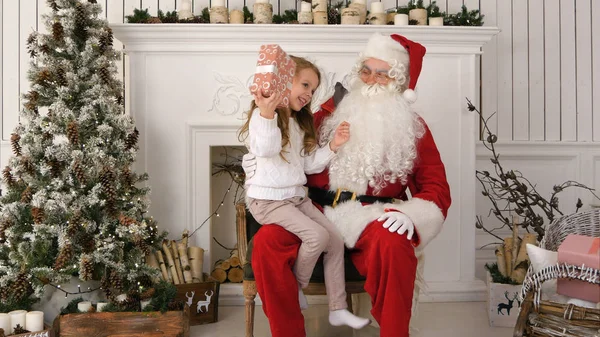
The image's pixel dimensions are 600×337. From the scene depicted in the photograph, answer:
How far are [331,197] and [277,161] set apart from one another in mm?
389

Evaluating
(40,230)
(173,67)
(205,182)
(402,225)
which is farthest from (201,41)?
(402,225)

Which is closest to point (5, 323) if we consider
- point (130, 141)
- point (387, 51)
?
point (130, 141)

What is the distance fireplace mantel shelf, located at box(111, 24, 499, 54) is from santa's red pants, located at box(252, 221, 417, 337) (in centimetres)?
150

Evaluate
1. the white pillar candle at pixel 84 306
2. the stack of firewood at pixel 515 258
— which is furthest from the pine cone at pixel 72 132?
the stack of firewood at pixel 515 258

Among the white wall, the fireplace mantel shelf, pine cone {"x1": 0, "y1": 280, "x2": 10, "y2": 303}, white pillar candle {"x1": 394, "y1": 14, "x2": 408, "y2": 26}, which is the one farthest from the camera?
the white wall

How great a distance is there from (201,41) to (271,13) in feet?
1.53

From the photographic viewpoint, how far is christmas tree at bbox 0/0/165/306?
9.48ft

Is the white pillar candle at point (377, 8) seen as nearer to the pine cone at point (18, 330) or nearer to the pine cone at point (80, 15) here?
the pine cone at point (80, 15)

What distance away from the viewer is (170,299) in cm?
296

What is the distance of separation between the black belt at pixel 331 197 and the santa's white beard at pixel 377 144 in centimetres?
3

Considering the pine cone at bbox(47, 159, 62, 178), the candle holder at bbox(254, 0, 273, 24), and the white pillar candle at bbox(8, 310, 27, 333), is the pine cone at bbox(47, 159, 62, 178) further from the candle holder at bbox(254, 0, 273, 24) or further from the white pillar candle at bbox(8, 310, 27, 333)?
the candle holder at bbox(254, 0, 273, 24)

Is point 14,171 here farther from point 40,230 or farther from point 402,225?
point 402,225

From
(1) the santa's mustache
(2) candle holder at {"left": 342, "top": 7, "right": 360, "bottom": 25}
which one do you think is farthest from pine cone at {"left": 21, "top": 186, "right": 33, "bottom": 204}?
(2) candle holder at {"left": 342, "top": 7, "right": 360, "bottom": 25}

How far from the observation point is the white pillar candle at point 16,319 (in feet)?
8.84
